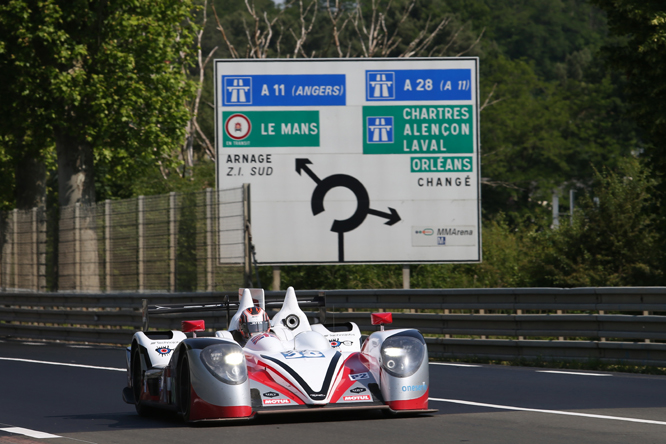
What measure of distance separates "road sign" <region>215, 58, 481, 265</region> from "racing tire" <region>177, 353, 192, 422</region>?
12.5 m

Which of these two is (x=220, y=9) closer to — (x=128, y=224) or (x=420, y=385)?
(x=128, y=224)

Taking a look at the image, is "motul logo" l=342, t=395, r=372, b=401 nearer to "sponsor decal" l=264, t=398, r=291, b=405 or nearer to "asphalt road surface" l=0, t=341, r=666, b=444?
"asphalt road surface" l=0, t=341, r=666, b=444

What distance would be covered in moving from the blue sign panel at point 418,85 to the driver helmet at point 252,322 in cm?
1224

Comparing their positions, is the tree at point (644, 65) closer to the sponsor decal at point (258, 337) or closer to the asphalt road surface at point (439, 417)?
the asphalt road surface at point (439, 417)

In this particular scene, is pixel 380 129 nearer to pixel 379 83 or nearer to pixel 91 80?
pixel 379 83

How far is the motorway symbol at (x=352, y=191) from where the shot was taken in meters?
21.0

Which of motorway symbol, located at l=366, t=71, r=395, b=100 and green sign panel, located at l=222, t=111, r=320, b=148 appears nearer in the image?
green sign panel, located at l=222, t=111, r=320, b=148

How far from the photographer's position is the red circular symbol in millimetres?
20875

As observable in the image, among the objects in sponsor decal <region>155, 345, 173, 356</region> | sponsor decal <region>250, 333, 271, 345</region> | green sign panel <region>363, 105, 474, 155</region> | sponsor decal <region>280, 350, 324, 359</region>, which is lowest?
sponsor decal <region>155, 345, 173, 356</region>

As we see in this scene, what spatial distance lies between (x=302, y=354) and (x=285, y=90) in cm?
1326

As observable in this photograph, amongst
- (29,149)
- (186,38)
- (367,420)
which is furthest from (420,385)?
(29,149)

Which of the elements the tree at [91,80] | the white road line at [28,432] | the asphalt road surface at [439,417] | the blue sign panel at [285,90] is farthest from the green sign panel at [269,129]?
the white road line at [28,432]

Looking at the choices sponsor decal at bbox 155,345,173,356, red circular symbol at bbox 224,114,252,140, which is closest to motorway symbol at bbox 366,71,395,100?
red circular symbol at bbox 224,114,252,140

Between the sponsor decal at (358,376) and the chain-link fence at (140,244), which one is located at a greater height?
the chain-link fence at (140,244)
